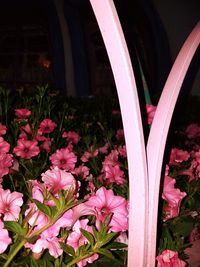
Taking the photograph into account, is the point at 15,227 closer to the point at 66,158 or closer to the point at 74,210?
the point at 74,210

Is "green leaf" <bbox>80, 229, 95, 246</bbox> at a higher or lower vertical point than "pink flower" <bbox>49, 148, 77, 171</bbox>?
lower

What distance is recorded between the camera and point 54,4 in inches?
229

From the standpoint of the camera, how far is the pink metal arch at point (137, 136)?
→ 1.84ft

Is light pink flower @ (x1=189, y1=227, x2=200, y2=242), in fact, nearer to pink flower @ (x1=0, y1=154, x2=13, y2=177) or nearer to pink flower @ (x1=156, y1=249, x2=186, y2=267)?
pink flower @ (x1=156, y1=249, x2=186, y2=267)

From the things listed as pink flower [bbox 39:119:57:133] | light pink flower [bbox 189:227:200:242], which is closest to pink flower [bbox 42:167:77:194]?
light pink flower [bbox 189:227:200:242]

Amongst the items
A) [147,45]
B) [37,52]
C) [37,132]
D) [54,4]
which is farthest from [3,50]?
[37,132]

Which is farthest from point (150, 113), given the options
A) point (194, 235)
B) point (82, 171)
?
point (194, 235)

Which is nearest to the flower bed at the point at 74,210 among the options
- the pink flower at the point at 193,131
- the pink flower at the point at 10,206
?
the pink flower at the point at 10,206

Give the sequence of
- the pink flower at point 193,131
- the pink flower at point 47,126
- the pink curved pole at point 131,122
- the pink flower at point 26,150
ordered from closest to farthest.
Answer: the pink curved pole at point 131,122, the pink flower at point 26,150, the pink flower at point 47,126, the pink flower at point 193,131

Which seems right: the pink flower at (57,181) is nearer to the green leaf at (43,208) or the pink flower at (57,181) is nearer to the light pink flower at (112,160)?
the green leaf at (43,208)

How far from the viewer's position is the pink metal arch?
56 cm

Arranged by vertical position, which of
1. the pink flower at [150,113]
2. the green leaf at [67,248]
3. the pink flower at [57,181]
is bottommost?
the green leaf at [67,248]

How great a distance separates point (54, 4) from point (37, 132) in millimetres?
4928

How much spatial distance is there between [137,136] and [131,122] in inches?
1.1
